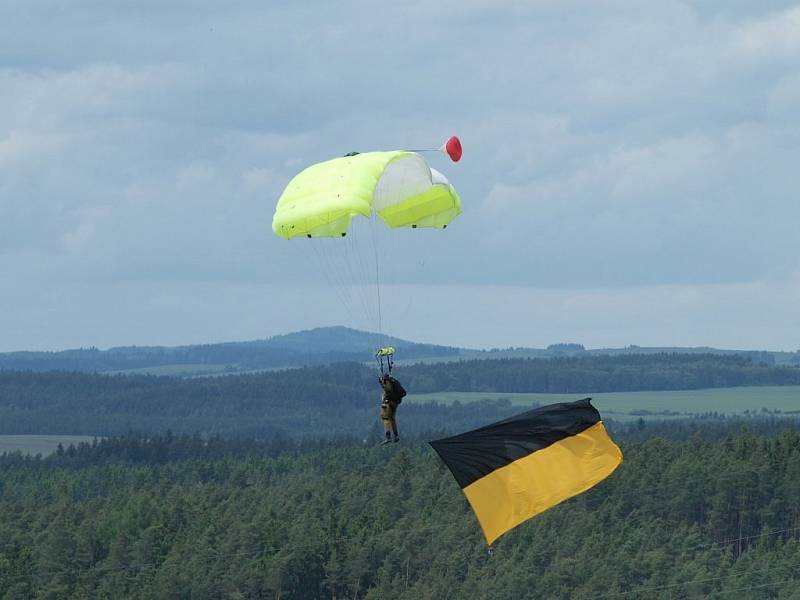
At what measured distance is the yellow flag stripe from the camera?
149 feet

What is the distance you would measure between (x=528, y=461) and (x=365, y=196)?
8.98 meters

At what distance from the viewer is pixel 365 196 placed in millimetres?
43906

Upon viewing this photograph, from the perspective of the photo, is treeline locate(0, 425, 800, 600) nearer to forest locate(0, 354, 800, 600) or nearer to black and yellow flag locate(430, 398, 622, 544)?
forest locate(0, 354, 800, 600)

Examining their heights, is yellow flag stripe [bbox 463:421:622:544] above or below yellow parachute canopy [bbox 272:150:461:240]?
below

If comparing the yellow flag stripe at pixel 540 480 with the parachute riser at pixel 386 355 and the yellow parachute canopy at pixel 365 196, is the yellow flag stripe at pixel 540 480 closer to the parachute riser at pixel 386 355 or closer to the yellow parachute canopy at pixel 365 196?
the parachute riser at pixel 386 355

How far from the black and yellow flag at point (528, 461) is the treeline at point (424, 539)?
67.3 m

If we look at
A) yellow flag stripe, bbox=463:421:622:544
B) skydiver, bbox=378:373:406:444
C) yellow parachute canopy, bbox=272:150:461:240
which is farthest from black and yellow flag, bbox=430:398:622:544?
yellow parachute canopy, bbox=272:150:461:240

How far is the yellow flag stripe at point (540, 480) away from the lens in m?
45.4

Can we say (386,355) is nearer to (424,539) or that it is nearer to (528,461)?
(528,461)

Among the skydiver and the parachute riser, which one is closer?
the parachute riser

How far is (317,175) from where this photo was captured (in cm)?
4662

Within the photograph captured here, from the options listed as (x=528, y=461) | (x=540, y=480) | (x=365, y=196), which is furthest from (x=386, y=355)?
(x=540, y=480)

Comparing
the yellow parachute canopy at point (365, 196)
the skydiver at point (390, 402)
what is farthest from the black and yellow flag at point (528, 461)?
the yellow parachute canopy at point (365, 196)

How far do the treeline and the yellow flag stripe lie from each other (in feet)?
221
